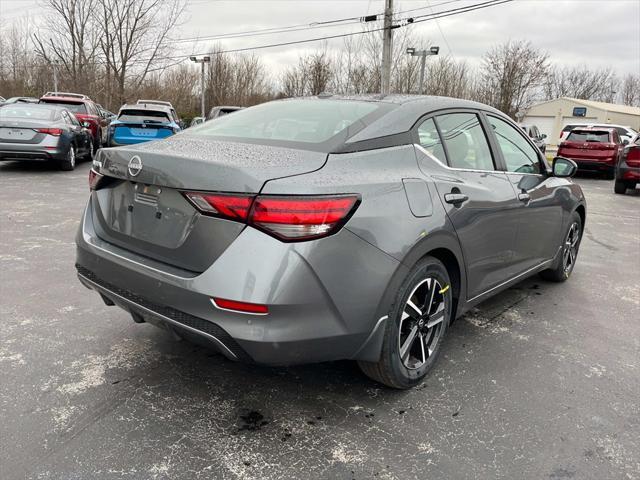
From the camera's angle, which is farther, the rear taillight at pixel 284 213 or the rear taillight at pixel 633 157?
the rear taillight at pixel 633 157

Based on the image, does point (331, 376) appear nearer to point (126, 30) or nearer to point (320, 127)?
point (320, 127)

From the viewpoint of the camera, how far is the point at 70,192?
9008 mm

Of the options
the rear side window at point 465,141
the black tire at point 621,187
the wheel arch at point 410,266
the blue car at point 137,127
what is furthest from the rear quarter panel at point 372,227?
the black tire at point 621,187

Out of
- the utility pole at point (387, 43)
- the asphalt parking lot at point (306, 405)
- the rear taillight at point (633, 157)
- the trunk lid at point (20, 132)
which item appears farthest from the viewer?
the utility pole at point (387, 43)

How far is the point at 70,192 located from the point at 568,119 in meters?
53.3

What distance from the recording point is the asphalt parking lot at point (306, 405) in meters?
2.26

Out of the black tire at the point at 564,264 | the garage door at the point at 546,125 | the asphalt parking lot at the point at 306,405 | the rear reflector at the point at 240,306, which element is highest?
the garage door at the point at 546,125

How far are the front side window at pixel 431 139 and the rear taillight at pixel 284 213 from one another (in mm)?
945

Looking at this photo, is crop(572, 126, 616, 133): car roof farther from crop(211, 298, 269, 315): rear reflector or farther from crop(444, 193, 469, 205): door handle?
crop(211, 298, 269, 315): rear reflector

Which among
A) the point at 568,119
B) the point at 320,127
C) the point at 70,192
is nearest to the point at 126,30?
the point at 70,192

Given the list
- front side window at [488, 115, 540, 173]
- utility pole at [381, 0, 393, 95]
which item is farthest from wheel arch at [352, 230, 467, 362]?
utility pole at [381, 0, 393, 95]

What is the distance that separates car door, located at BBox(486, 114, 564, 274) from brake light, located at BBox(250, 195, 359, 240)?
1.99 m

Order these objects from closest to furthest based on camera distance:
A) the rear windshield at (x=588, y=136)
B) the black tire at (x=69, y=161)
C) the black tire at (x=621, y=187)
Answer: the black tire at (x=69, y=161) → the black tire at (x=621, y=187) → the rear windshield at (x=588, y=136)

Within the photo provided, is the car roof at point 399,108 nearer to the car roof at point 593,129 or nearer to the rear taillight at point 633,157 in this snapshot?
the rear taillight at point 633,157
